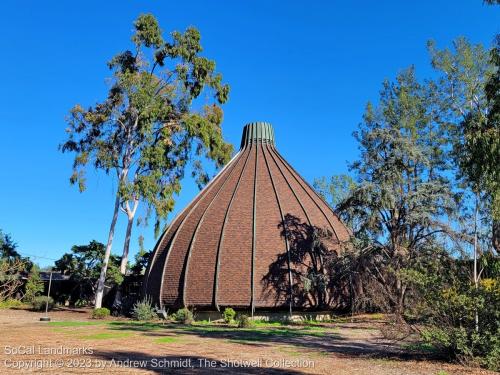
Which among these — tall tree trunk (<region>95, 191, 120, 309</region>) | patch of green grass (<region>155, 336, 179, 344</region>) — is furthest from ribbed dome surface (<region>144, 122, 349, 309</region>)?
patch of green grass (<region>155, 336, 179, 344</region>)

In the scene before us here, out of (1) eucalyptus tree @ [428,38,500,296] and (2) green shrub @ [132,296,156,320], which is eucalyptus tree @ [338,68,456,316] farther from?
(2) green shrub @ [132,296,156,320]

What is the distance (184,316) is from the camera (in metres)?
23.8

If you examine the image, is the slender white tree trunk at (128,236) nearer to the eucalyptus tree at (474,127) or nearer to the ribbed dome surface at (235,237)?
the ribbed dome surface at (235,237)

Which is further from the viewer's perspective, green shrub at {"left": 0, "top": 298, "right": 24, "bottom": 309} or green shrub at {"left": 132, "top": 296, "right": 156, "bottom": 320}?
green shrub at {"left": 0, "top": 298, "right": 24, "bottom": 309}

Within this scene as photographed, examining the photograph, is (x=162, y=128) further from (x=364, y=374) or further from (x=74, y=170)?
(x=364, y=374)

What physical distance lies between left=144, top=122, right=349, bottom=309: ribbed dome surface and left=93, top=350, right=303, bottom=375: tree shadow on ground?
48.5 feet

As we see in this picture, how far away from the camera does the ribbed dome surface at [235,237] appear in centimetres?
2558

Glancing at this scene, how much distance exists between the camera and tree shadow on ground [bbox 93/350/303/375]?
879cm

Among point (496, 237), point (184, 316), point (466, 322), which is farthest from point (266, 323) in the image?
point (466, 322)

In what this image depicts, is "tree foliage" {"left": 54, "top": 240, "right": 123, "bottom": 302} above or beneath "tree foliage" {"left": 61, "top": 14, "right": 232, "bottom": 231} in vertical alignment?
beneath

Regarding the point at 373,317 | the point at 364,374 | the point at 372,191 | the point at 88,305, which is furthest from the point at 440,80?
the point at 88,305

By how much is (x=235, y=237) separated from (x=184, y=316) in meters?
5.64

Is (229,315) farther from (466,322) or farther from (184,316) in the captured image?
(466,322)

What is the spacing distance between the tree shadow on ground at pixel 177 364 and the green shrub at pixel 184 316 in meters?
12.8
